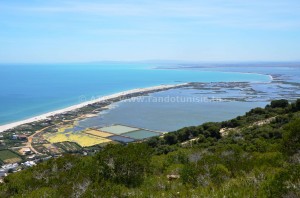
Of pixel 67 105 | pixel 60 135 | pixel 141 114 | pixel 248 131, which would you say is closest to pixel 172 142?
pixel 248 131

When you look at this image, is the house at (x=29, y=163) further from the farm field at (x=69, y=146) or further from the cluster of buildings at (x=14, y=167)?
the farm field at (x=69, y=146)

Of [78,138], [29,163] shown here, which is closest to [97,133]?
[78,138]

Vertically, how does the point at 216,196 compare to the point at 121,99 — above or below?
above

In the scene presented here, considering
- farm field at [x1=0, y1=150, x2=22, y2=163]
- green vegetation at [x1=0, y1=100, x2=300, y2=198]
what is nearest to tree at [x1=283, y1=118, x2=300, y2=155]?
green vegetation at [x1=0, y1=100, x2=300, y2=198]

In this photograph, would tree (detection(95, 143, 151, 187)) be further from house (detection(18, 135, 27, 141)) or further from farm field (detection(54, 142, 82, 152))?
house (detection(18, 135, 27, 141))

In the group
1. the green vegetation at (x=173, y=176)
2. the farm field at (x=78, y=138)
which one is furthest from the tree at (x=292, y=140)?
the farm field at (x=78, y=138)

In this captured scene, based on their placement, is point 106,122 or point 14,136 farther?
point 106,122

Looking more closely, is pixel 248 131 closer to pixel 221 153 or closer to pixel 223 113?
pixel 221 153
